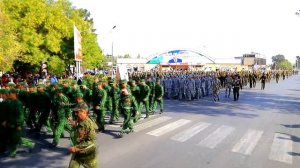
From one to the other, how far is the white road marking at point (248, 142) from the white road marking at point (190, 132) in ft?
5.28

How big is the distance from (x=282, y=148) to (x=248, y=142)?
1042mm

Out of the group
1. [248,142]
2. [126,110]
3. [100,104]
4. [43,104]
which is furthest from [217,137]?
[43,104]

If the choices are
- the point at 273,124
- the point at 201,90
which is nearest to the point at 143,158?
the point at 273,124

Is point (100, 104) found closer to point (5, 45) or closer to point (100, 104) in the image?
point (100, 104)

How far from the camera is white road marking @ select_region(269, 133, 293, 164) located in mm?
9470

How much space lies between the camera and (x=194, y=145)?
1087 centimetres

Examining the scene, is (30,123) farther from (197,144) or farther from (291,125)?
(291,125)

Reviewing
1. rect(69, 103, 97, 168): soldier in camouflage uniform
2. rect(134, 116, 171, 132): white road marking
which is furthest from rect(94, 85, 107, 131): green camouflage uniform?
rect(69, 103, 97, 168): soldier in camouflage uniform

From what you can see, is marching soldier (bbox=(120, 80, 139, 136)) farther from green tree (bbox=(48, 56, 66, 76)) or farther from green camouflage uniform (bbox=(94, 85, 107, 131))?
green tree (bbox=(48, 56, 66, 76))

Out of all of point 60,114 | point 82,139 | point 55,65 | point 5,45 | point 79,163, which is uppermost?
point 5,45

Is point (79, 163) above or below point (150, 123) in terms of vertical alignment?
above

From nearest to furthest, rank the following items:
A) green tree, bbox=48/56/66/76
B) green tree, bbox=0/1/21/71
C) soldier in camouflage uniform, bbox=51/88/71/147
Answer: soldier in camouflage uniform, bbox=51/88/71/147 → green tree, bbox=0/1/21/71 → green tree, bbox=48/56/66/76

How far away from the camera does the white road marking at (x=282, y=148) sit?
9.47 meters

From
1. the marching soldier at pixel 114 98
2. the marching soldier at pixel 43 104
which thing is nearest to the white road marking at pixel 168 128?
the marching soldier at pixel 114 98
